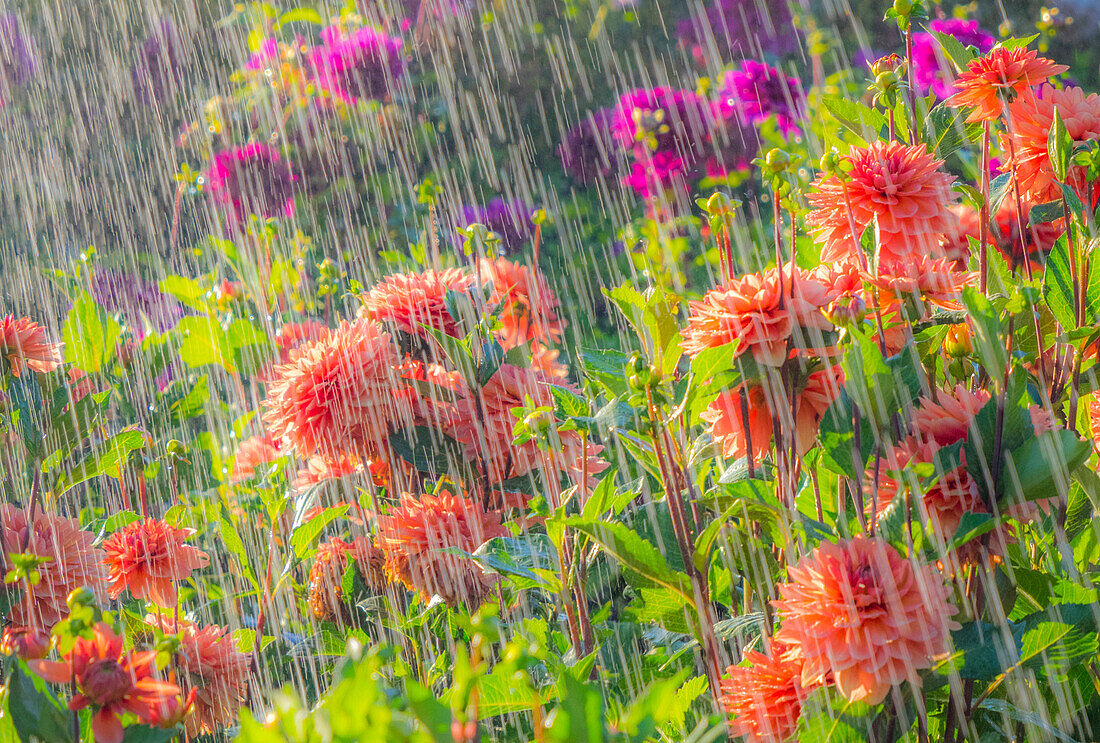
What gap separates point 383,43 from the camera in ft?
5.80

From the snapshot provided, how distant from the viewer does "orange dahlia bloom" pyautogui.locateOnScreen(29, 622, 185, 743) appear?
430 millimetres

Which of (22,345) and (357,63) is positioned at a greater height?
(357,63)

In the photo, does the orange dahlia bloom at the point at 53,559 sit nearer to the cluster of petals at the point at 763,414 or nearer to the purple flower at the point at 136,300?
the cluster of petals at the point at 763,414

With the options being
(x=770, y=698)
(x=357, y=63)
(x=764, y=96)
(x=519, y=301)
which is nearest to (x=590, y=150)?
(x=764, y=96)

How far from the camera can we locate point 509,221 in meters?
1.70

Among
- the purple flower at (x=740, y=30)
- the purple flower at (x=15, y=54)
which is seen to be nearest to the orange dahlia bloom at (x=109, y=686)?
the purple flower at (x=740, y=30)

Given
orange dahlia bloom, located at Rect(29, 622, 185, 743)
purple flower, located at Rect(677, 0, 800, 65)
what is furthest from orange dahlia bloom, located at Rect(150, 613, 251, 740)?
purple flower, located at Rect(677, 0, 800, 65)

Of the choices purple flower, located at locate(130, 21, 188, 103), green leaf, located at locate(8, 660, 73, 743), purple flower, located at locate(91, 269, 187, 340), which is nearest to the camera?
green leaf, located at locate(8, 660, 73, 743)

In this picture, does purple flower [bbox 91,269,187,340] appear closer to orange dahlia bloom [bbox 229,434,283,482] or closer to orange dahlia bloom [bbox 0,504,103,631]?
orange dahlia bloom [bbox 229,434,283,482]

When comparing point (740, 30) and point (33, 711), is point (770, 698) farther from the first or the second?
point (740, 30)

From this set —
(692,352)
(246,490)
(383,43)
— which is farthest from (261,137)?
(692,352)

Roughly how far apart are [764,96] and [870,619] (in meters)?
1.23

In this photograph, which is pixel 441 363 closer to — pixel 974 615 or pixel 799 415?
pixel 799 415

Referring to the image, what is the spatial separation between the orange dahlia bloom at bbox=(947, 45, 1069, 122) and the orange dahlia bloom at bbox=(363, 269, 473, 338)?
1.37 feet
